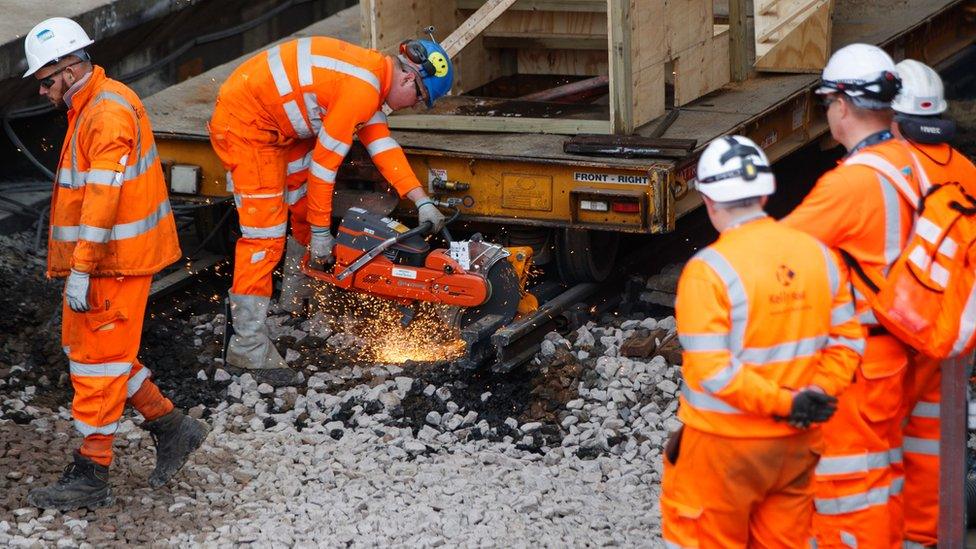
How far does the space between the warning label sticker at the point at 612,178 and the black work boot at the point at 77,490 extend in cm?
273

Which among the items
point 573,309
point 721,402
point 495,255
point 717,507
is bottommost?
point 573,309

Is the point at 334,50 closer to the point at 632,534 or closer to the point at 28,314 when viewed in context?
the point at 28,314

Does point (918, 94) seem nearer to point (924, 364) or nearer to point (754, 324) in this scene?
point (924, 364)

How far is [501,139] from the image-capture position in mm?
7375

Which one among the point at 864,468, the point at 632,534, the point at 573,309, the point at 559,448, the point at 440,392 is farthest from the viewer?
the point at 573,309

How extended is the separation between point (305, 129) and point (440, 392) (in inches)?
57.7

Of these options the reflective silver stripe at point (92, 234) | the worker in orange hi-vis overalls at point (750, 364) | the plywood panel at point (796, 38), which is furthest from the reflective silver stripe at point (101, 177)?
the plywood panel at point (796, 38)

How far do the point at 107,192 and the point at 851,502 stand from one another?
286 cm

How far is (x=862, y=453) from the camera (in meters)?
4.20

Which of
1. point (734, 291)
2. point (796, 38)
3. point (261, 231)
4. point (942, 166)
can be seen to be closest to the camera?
point (734, 291)

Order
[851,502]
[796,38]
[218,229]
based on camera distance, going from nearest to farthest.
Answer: [851,502], [218,229], [796,38]

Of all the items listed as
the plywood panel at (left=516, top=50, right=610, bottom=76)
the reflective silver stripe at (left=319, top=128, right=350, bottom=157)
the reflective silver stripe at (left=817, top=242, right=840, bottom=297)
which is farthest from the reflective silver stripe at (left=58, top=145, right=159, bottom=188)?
the plywood panel at (left=516, top=50, right=610, bottom=76)

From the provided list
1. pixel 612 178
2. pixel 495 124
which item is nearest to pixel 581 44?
pixel 495 124

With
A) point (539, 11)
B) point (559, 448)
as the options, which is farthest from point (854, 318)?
point (539, 11)
